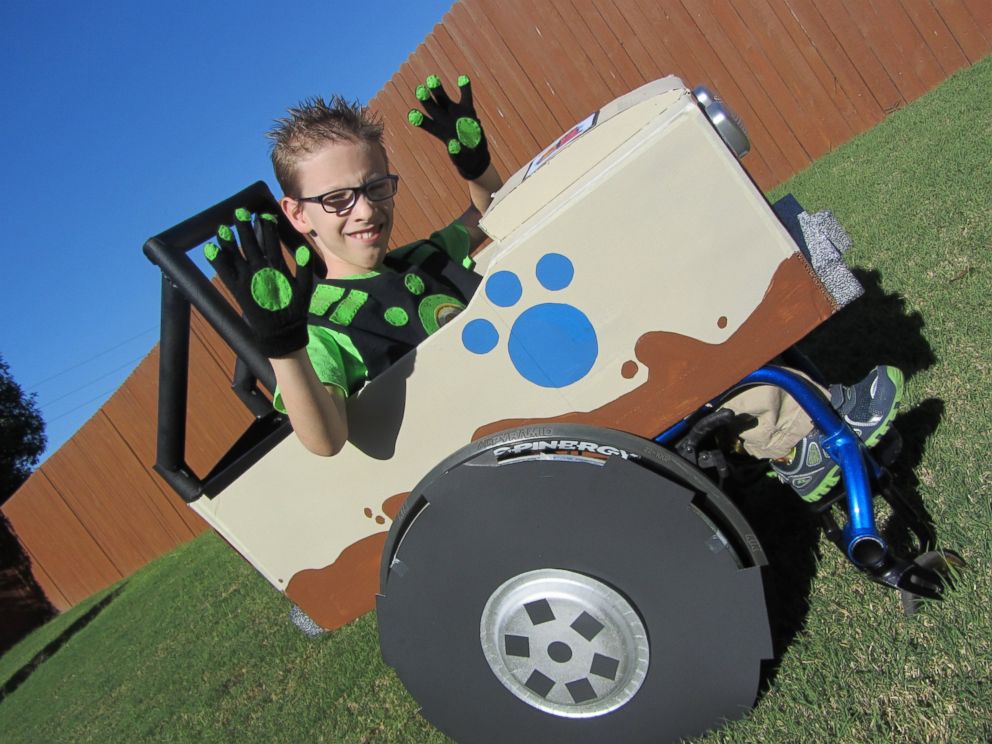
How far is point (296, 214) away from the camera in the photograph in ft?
6.64

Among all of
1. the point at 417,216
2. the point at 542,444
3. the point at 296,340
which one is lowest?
the point at 542,444

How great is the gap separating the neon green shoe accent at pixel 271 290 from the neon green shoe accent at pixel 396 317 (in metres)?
0.57

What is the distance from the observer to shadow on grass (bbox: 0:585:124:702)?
7.11 m

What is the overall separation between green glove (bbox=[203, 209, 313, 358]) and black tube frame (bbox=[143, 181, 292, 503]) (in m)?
0.12

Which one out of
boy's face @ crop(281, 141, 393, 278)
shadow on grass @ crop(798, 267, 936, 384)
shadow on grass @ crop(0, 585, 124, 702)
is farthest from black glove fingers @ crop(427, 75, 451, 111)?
shadow on grass @ crop(0, 585, 124, 702)

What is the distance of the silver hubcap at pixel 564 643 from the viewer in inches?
51.6

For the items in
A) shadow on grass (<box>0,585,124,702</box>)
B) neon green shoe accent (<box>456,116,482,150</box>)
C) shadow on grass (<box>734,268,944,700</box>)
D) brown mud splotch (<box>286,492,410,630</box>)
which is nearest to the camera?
brown mud splotch (<box>286,492,410,630</box>)

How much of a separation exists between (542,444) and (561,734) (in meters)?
0.53

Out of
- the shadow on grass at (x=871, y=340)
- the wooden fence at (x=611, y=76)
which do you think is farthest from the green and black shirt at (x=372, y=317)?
the wooden fence at (x=611, y=76)

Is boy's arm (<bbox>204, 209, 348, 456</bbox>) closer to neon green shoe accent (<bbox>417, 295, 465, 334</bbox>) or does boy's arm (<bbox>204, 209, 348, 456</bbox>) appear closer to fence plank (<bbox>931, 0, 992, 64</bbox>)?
neon green shoe accent (<bbox>417, 295, 465, 334</bbox>)

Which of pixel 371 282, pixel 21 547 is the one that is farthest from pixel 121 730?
pixel 21 547

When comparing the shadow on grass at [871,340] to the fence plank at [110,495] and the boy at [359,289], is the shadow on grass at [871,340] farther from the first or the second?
the fence plank at [110,495]

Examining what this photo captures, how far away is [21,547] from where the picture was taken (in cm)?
1039

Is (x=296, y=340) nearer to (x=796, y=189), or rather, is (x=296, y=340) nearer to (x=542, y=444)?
(x=542, y=444)
